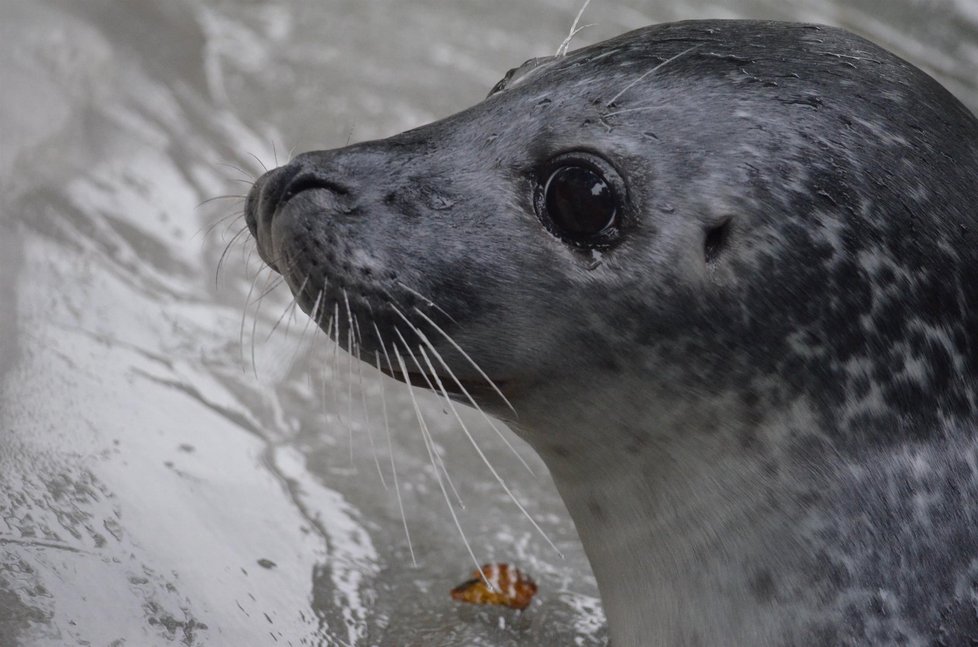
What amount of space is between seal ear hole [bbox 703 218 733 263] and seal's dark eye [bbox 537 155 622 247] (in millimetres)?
172

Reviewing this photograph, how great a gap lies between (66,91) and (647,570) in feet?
10.7

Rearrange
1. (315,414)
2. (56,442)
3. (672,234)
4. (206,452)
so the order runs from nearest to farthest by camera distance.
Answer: (672,234), (56,442), (206,452), (315,414)

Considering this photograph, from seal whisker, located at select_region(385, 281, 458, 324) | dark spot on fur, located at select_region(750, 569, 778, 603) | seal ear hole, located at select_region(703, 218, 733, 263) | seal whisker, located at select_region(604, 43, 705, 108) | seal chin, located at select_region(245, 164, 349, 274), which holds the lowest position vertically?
dark spot on fur, located at select_region(750, 569, 778, 603)

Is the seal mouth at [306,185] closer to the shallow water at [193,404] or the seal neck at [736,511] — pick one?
the shallow water at [193,404]

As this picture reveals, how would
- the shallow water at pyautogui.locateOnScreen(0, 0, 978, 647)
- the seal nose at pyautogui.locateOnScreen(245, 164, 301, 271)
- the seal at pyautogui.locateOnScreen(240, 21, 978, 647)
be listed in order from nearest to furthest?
the seal at pyautogui.locateOnScreen(240, 21, 978, 647) < the seal nose at pyautogui.locateOnScreen(245, 164, 301, 271) < the shallow water at pyautogui.locateOnScreen(0, 0, 978, 647)

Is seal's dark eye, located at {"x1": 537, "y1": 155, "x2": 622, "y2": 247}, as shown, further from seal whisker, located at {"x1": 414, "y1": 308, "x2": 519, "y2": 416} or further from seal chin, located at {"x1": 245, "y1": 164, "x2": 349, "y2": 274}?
seal chin, located at {"x1": 245, "y1": 164, "x2": 349, "y2": 274}

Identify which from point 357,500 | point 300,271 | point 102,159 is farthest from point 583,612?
point 102,159

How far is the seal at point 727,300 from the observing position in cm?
261

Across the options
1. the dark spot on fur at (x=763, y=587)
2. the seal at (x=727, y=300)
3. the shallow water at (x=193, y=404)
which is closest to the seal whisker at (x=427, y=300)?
the seal at (x=727, y=300)

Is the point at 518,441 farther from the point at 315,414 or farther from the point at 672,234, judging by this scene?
the point at 672,234

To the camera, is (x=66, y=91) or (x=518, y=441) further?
(x=66, y=91)

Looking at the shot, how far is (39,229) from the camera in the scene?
4.32 metres

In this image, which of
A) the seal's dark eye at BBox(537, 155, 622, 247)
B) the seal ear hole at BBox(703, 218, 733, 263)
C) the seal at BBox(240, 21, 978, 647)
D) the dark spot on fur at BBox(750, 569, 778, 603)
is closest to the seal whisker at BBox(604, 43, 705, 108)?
the seal at BBox(240, 21, 978, 647)

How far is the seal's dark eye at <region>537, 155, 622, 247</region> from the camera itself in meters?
2.63
